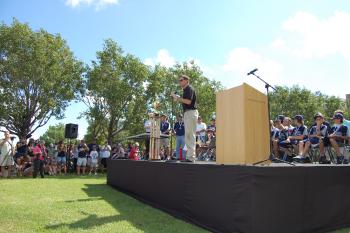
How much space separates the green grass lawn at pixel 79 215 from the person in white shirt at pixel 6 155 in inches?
240

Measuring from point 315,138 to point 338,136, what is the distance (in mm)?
839

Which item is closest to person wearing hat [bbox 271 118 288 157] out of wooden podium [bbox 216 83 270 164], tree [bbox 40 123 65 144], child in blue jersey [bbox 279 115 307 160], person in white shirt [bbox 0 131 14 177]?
child in blue jersey [bbox 279 115 307 160]

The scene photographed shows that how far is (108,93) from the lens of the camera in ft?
113

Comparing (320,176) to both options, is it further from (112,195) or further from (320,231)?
(112,195)

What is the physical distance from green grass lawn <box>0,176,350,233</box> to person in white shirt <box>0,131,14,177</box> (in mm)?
6096

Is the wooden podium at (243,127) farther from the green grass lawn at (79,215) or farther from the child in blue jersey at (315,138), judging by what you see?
the child in blue jersey at (315,138)

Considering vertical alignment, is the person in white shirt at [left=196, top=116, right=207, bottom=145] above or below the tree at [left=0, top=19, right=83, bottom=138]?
below

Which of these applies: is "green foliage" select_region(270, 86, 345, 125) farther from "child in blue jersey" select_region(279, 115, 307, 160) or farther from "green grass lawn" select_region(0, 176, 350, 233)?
"green grass lawn" select_region(0, 176, 350, 233)

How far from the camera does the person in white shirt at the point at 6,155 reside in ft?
48.7

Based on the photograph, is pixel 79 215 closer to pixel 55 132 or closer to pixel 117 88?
pixel 117 88

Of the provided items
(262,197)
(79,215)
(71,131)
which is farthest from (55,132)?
(262,197)

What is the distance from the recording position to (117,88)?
34.4m

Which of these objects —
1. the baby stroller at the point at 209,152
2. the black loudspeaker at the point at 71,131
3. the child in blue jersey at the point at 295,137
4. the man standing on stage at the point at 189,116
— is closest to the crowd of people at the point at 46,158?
the black loudspeaker at the point at 71,131

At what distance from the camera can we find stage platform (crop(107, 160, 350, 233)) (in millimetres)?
4809
